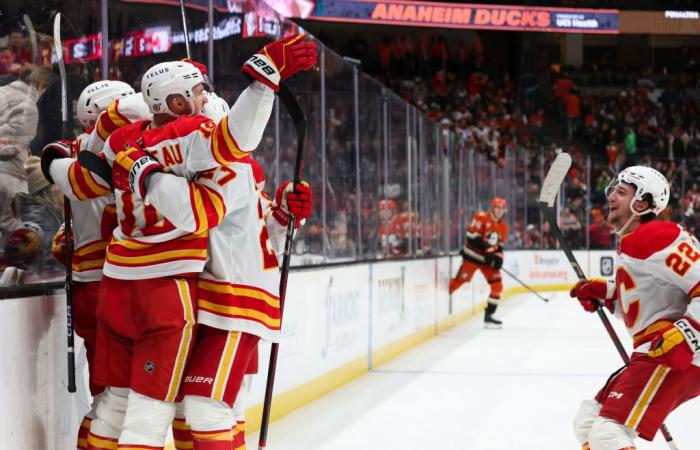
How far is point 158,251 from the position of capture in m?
2.72

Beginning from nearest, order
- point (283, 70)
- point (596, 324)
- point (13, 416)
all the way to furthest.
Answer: point (283, 70), point (13, 416), point (596, 324)

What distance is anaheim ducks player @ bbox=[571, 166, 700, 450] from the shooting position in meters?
2.90

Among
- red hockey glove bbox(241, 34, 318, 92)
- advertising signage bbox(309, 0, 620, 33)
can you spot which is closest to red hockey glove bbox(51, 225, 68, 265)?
red hockey glove bbox(241, 34, 318, 92)

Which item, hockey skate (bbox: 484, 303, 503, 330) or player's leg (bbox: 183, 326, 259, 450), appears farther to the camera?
hockey skate (bbox: 484, 303, 503, 330)

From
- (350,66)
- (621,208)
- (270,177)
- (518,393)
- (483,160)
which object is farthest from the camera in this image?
(483,160)

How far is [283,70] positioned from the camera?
262cm

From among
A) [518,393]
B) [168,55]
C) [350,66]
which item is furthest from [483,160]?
[168,55]

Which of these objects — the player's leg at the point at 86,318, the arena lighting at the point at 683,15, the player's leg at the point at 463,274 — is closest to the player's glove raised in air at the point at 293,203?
the player's leg at the point at 86,318

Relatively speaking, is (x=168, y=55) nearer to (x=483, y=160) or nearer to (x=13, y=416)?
(x=13, y=416)

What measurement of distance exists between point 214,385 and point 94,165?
66 centimetres

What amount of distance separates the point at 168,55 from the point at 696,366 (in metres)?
2.19

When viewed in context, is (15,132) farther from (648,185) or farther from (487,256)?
(487,256)

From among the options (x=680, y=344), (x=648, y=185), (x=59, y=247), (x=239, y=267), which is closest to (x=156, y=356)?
(x=239, y=267)

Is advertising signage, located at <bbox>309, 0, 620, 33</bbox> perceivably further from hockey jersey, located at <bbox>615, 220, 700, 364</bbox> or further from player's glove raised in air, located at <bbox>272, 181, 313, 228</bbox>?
hockey jersey, located at <bbox>615, 220, 700, 364</bbox>
